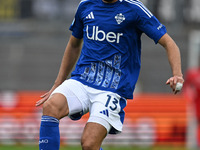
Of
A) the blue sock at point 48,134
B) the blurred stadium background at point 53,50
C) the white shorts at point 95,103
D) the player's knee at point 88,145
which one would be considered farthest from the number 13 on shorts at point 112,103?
the blurred stadium background at point 53,50

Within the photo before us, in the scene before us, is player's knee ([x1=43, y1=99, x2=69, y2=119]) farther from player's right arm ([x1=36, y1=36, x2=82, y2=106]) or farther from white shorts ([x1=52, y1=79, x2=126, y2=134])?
player's right arm ([x1=36, y1=36, x2=82, y2=106])

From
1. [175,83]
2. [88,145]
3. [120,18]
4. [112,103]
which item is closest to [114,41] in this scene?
[120,18]

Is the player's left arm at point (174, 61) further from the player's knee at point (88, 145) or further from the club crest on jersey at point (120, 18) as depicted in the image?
the player's knee at point (88, 145)

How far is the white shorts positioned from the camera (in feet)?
15.0

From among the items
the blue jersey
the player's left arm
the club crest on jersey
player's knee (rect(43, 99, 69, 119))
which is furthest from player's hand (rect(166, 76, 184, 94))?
player's knee (rect(43, 99, 69, 119))

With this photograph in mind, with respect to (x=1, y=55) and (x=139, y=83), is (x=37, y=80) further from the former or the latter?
(x=139, y=83)

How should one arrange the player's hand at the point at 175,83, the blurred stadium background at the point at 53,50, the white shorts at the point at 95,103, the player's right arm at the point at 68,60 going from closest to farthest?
the player's hand at the point at 175,83, the white shorts at the point at 95,103, the player's right arm at the point at 68,60, the blurred stadium background at the point at 53,50

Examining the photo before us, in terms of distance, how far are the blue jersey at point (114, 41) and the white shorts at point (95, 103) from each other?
0.07m

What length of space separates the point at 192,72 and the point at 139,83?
2933 mm

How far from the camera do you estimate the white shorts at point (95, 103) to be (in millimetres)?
4578

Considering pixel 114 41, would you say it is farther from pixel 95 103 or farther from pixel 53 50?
pixel 53 50

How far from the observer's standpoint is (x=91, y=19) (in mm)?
4820

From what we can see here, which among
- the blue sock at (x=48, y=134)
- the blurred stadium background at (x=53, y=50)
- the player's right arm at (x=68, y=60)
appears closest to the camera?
the blue sock at (x=48, y=134)

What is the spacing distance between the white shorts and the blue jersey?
7 centimetres
